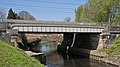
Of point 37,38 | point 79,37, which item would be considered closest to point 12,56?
point 79,37

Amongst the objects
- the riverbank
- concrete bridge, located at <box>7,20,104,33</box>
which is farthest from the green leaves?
concrete bridge, located at <box>7,20,104,33</box>

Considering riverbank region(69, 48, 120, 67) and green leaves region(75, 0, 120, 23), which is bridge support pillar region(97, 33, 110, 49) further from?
green leaves region(75, 0, 120, 23)

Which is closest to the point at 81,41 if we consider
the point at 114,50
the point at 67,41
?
the point at 67,41

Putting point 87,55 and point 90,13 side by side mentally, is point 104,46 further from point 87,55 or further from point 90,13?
point 90,13

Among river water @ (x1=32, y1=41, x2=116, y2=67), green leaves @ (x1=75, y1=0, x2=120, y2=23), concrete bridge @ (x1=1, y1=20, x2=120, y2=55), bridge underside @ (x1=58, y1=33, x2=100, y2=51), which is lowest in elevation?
river water @ (x1=32, y1=41, x2=116, y2=67)

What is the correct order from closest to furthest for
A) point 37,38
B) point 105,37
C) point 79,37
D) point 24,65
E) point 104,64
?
point 24,65, point 104,64, point 105,37, point 79,37, point 37,38

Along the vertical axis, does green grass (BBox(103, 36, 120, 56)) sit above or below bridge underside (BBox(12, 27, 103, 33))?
below

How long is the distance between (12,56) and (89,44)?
38.8 metres

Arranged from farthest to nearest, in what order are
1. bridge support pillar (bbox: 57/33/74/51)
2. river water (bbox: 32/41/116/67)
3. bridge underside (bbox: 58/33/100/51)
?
bridge support pillar (bbox: 57/33/74/51) → bridge underside (bbox: 58/33/100/51) → river water (bbox: 32/41/116/67)

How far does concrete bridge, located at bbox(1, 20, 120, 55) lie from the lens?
42.1 m

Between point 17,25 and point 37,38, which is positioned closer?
point 17,25

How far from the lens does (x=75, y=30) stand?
46.6 metres

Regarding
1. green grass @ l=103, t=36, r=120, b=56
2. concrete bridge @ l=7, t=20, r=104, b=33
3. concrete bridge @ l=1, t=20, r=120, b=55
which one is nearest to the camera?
green grass @ l=103, t=36, r=120, b=56

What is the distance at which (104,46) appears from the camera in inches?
1886
